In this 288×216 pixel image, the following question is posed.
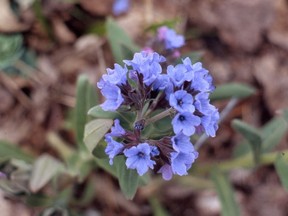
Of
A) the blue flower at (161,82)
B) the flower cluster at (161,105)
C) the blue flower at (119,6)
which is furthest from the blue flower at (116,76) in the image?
the blue flower at (119,6)

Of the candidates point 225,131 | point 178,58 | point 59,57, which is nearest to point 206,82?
point 178,58

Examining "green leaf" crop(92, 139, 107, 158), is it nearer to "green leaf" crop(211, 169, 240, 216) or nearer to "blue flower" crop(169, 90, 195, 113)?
"blue flower" crop(169, 90, 195, 113)

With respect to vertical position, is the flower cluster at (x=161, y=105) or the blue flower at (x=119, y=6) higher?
the flower cluster at (x=161, y=105)

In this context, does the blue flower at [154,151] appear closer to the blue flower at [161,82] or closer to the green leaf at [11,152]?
the blue flower at [161,82]

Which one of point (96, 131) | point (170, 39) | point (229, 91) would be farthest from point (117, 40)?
point (96, 131)

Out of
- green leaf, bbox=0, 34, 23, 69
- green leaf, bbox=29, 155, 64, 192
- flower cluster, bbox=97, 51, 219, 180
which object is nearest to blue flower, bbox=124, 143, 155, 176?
flower cluster, bbox=97, 51, 219, 180

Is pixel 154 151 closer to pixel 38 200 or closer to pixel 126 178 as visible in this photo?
pixel 126 178
